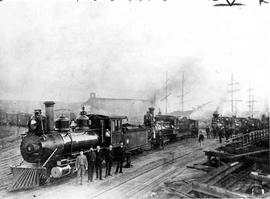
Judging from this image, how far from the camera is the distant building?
49.5 meters

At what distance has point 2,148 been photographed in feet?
61.1

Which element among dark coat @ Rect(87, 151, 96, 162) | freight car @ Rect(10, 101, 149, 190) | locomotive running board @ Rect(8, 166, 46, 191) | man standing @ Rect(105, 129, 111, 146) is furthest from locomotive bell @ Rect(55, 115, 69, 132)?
man standing @ Rect(105, 129, 111, 146)

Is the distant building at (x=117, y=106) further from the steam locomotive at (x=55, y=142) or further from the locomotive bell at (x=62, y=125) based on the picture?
the locomotive bell at (x=62, y=125)

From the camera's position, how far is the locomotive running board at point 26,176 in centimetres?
1024

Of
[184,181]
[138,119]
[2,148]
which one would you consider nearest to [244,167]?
[184,181]

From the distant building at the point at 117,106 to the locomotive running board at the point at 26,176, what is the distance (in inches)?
1470

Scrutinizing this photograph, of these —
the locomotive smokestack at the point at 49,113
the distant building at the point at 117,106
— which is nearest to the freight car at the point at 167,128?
the locomotive smokestack at the point at 49,113

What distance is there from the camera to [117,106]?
54.2m

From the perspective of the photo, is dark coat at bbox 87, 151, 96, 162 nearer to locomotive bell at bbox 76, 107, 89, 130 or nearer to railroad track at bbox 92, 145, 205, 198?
railroad track at bbox 92, 145, 205, 198

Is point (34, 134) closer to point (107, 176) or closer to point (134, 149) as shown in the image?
point (107, 176)

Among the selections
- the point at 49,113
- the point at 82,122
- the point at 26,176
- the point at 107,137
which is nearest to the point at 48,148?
the point at 26,176

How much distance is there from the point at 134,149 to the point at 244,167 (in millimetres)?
6239

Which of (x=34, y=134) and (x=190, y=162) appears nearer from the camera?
(x=34, y=134)

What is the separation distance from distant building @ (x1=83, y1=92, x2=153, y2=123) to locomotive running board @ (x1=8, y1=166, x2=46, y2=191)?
3734 cm
